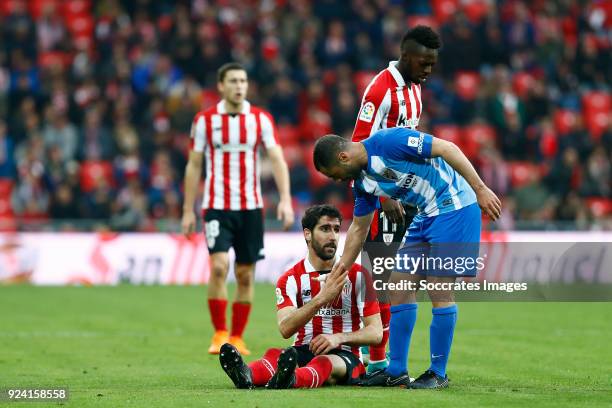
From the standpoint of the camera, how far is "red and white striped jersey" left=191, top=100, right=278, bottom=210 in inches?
455

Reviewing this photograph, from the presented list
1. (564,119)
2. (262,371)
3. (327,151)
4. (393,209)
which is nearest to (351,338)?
(262,371)

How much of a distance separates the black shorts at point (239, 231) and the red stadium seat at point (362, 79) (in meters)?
12.1

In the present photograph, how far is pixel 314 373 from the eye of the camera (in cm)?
811

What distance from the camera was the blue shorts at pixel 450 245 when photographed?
7.91 metres

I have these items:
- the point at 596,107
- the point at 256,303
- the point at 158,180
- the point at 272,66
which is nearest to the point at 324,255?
the point at 256,303

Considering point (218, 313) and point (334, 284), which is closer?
point (334, 284)

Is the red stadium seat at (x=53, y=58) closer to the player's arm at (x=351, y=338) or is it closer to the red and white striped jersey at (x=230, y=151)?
the red and white striped jersey at (x=230, y=151)

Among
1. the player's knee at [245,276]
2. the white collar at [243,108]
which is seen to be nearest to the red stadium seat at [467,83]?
the white collar at [243,108]

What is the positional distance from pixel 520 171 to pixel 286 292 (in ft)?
49.1

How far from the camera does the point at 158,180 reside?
68.3 feet

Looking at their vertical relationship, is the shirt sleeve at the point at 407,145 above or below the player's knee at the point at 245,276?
above

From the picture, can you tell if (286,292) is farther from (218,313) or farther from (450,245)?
(218,313)

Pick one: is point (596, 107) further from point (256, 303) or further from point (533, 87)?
point (256, 303)

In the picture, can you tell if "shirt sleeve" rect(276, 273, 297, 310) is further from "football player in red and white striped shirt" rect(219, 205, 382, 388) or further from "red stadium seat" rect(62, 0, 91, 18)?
"red stadium seat" rect(62, 0, 91, 18)
